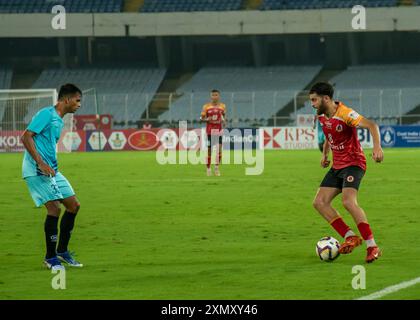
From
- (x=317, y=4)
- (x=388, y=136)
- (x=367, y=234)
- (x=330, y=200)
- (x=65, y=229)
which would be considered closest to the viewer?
(x=367, y=234)

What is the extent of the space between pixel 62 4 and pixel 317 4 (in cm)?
1620

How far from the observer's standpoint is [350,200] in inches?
519

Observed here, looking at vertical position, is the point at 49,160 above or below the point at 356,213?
above

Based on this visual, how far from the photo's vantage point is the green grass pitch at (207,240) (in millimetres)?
11102

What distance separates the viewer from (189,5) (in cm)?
6988

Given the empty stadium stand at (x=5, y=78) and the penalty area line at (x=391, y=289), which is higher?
the empty stadium stand at (x=5, y=78)

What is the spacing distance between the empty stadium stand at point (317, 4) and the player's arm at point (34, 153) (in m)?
55.4

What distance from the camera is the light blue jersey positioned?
1266cm

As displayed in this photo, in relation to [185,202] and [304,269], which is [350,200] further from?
[185,202]

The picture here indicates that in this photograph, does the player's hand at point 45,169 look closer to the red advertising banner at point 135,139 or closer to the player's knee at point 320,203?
the player's knee at point 320,203

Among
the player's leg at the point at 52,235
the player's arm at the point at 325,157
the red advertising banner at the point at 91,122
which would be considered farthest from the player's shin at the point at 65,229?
the red advertising banner at the point at 91,122

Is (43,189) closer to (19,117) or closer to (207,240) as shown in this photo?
(207,240)

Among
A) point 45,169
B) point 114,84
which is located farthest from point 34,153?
point 114,84
